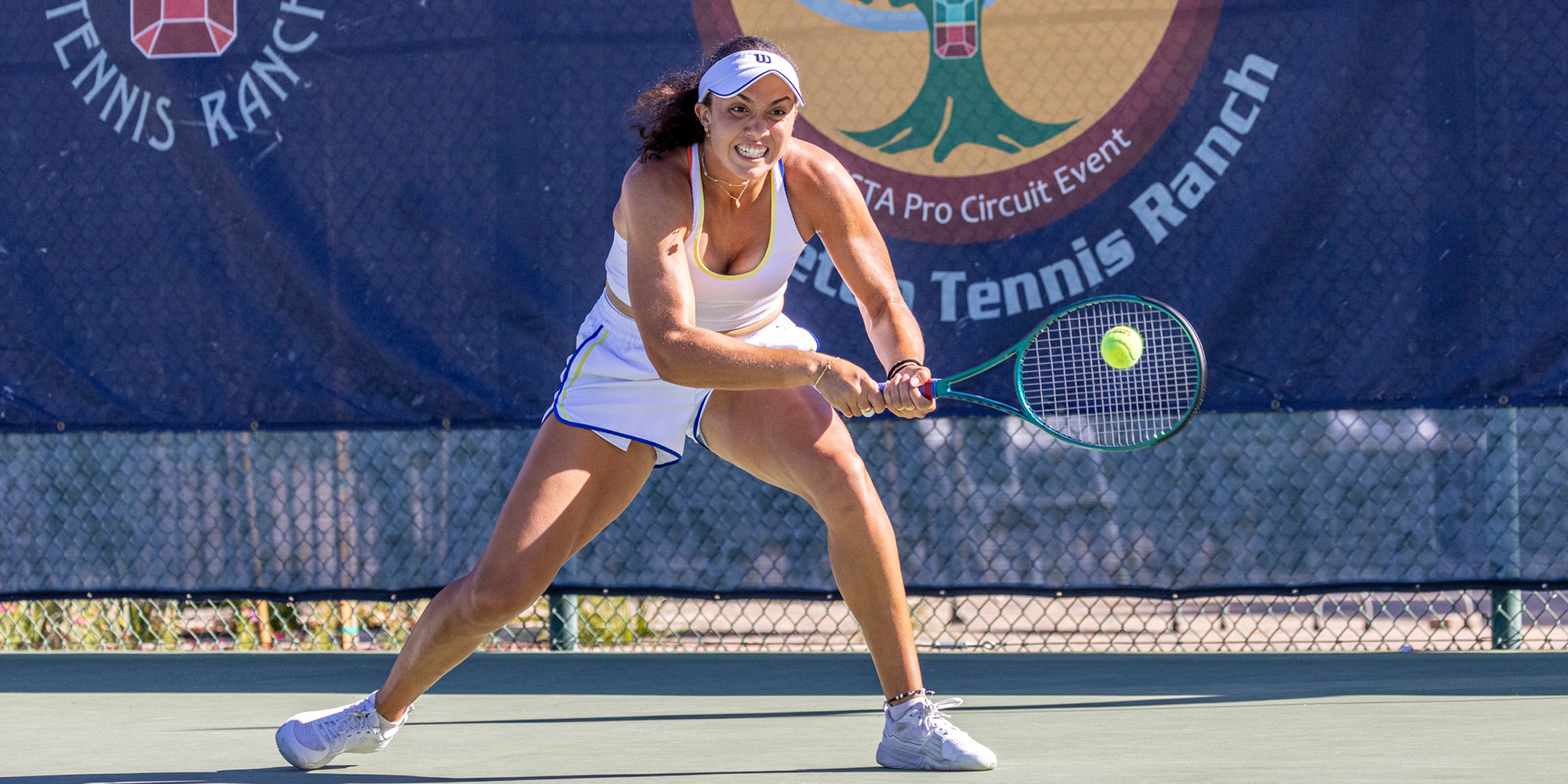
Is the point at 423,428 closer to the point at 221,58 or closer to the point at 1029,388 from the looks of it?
the point at 221,58

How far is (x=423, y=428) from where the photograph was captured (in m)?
4.65

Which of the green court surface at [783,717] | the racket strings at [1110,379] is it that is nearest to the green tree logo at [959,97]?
the racket strings at [1110,379]

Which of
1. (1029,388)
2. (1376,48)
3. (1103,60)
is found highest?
(1376,48)

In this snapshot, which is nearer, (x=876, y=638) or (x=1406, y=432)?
(x=876, y=638)

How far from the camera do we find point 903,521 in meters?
4.40

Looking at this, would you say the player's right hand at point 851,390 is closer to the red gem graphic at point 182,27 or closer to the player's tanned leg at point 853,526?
the player's tanned leg at point 853,526

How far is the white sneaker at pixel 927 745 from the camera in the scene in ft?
8.50

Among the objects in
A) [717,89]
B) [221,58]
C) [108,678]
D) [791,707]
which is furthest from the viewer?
[221,58]

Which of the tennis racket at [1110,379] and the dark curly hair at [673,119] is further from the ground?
the tennis racket at [1110,379]

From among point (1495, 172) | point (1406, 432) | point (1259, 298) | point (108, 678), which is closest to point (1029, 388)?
point (1259, 298)

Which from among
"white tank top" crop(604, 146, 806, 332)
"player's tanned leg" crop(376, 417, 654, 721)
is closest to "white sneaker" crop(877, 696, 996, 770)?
"player's tanned leg" crop(376, 417, 654, 721)

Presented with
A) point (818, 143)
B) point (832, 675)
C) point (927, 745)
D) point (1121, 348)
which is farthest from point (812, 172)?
point (832, 675)

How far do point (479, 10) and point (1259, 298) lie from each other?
7.30ft

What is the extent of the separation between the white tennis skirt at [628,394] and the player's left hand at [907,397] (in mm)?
385
